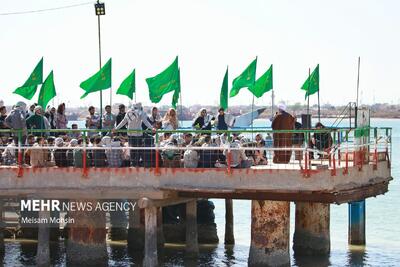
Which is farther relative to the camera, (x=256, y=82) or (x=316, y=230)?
(x=256, y=82)

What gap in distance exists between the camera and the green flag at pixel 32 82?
38.8 m

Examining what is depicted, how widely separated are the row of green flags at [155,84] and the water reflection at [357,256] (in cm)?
637

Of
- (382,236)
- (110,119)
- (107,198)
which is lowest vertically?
(382,236)

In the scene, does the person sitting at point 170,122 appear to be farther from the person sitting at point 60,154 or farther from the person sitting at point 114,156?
the person sitting at point 60,154

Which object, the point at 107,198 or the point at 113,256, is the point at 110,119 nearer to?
the point at 107,198

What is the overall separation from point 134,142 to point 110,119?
2.76 m

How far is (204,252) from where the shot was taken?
41.1 meters

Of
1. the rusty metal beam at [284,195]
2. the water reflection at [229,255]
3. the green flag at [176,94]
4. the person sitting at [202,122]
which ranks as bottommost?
the water reflection at [229,255]

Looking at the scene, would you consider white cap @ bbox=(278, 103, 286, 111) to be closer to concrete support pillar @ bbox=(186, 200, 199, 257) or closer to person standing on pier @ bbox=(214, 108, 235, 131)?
person standing on pier @ bbox=(214, 108, 235, 131)

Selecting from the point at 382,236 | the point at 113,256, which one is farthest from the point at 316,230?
the point at 382,236

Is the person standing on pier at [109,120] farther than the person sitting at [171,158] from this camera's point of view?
Yes

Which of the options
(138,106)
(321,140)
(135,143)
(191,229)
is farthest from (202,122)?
(191,229)

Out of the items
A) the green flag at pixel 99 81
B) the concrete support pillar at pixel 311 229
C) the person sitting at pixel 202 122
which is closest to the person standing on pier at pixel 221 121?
the person sitting at pixel 202 122

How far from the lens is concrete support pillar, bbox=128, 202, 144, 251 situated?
3988 cm
